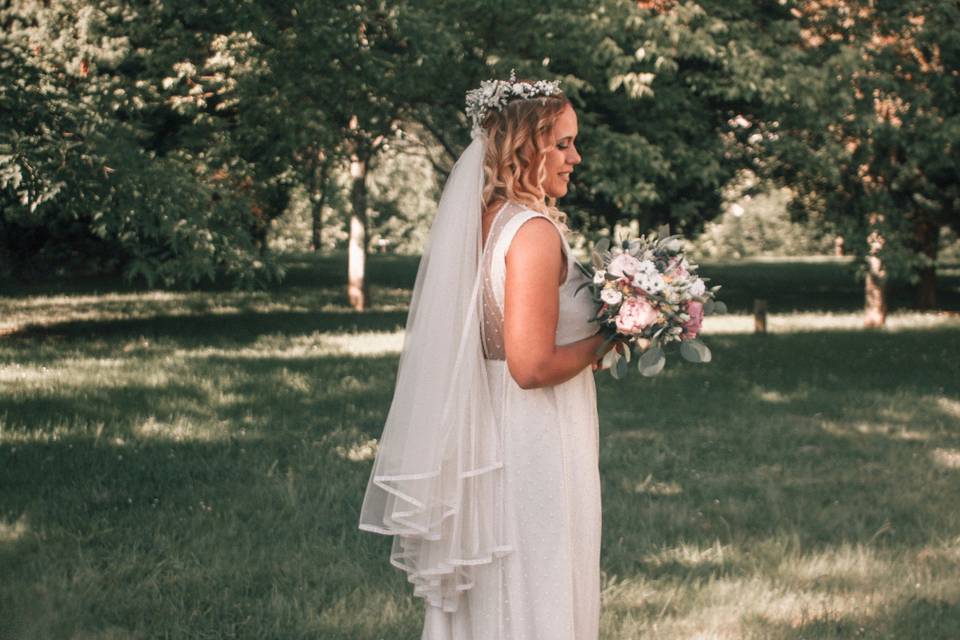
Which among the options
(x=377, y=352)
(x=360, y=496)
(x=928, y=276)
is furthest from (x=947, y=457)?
(x=928, y=276)

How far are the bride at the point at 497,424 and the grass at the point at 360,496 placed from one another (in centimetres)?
178

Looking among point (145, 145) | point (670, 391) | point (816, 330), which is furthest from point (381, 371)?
point (816, 330)

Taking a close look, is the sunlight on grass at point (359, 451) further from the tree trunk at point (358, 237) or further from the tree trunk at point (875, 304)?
the tree trunk at point (875, 304)

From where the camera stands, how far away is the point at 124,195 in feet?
36.3

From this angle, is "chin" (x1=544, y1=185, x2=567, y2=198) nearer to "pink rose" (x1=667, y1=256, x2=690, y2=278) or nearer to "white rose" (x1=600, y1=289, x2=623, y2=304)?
"white rose" (x1=600, y1=289, x2=623, y2=304)

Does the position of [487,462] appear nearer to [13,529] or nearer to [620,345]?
[620,345]

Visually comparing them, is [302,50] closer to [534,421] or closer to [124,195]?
[124,195]

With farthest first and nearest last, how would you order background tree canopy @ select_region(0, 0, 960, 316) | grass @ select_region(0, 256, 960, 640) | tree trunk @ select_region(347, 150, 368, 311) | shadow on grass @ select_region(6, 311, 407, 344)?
tree trunk @ select_region(347, 150, 368, 311) < shadow on grass @ select_region(6, 311, 407, 344) < background tree canopy @ select_region(0, 0, 960, 316) < grass @ select_region(0, 256, 960, 640)

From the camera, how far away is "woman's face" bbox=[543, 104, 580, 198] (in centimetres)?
306

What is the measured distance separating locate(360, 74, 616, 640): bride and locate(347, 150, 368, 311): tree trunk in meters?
18.2

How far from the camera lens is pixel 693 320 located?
332 cm

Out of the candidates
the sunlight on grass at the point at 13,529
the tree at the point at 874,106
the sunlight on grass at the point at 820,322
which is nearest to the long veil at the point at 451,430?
the sunlight on grass at the point at 13,529

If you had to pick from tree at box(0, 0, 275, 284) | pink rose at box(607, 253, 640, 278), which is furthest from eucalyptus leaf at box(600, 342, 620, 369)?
tree at box(0, 0, 275, 284)

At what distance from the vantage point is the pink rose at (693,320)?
3295mm
